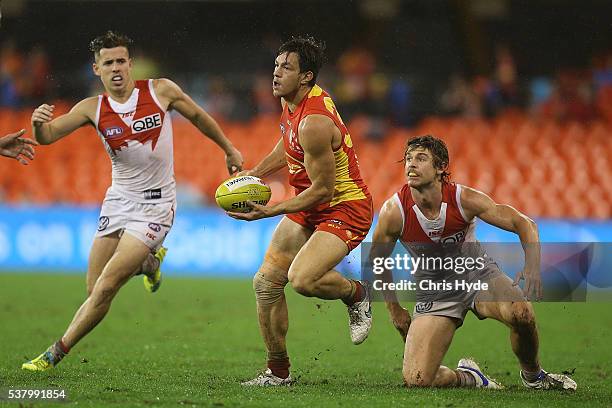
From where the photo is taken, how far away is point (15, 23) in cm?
2353

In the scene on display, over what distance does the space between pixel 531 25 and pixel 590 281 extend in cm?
1589

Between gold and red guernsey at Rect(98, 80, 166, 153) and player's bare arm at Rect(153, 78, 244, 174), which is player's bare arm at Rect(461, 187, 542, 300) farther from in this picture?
gold and red guernsey at Rect(98, 80, 166, 153)

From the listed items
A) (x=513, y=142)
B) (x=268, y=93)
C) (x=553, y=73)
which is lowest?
(x=513, y=142)

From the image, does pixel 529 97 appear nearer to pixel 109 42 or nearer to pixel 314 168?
pixel 109 42

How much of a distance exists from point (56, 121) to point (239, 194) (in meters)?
1.73

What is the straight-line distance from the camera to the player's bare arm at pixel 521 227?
22.9 feet

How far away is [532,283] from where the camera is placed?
6.96 metres

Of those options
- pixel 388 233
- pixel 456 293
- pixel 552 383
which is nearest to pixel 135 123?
pixel 388 233

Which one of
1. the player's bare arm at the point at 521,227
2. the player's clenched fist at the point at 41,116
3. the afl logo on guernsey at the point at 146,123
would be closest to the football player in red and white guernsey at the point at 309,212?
the player's bare arm at the point at 521,227

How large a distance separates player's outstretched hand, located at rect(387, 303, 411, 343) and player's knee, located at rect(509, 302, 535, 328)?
936mm

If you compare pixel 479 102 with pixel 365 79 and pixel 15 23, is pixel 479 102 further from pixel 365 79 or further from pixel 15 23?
pixel 15 23

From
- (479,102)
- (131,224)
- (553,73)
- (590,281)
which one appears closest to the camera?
(131,224)

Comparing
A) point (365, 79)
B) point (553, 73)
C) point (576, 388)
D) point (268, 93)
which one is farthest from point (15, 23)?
point (576, 388)

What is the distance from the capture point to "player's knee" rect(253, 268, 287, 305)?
751cm
